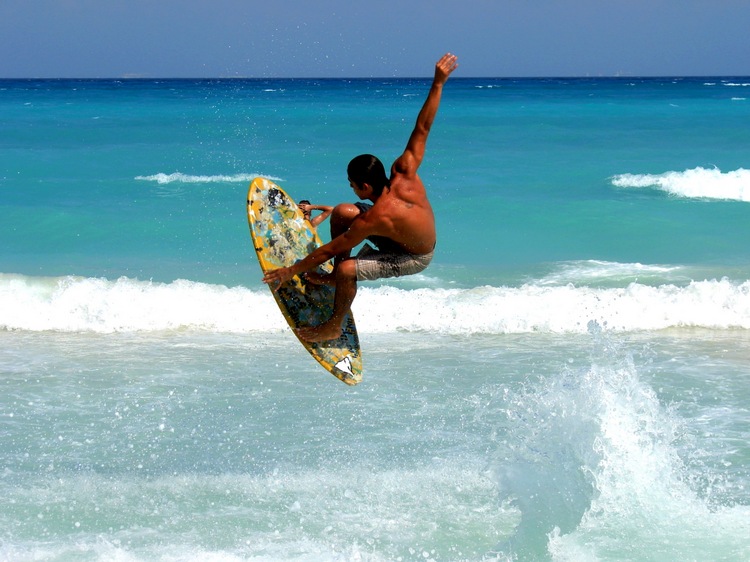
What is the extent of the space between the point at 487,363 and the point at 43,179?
1609 cm

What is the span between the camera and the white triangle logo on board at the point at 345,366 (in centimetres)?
641

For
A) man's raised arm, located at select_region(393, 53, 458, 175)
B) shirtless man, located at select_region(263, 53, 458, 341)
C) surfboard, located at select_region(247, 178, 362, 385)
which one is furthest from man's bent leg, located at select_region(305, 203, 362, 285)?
surfboard, located at select_region(247, 178, 362, 385)

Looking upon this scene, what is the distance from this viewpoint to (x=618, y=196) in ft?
66.4

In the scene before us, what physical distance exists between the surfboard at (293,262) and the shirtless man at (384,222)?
330mm

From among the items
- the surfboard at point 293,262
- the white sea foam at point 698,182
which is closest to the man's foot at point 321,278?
the surfboard at point 293,262

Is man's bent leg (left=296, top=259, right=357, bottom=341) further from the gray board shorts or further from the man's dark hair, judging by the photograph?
the man's dark hair

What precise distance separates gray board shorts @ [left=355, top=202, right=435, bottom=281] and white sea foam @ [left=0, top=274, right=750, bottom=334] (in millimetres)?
4506

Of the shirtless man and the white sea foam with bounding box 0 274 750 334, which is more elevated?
the shirtless man

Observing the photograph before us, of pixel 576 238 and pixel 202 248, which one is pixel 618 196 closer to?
pixel 576 238

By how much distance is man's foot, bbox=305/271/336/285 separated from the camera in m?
6.28

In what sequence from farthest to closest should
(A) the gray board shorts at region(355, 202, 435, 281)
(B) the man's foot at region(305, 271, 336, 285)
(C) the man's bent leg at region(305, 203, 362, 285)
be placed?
(B) the man's foot at region(305, 271, 336, 285), (A) the gray board shorts at region(355, 202, 435, 281), (C) the man's bent leg at region(305, 203, 362, 285)

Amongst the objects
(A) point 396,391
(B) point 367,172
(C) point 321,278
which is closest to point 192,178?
(A) point 396,391

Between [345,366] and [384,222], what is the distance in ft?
4.41

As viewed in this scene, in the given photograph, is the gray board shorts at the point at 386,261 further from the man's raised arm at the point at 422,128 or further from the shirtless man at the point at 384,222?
the man's raised arm at the point at 422,128
